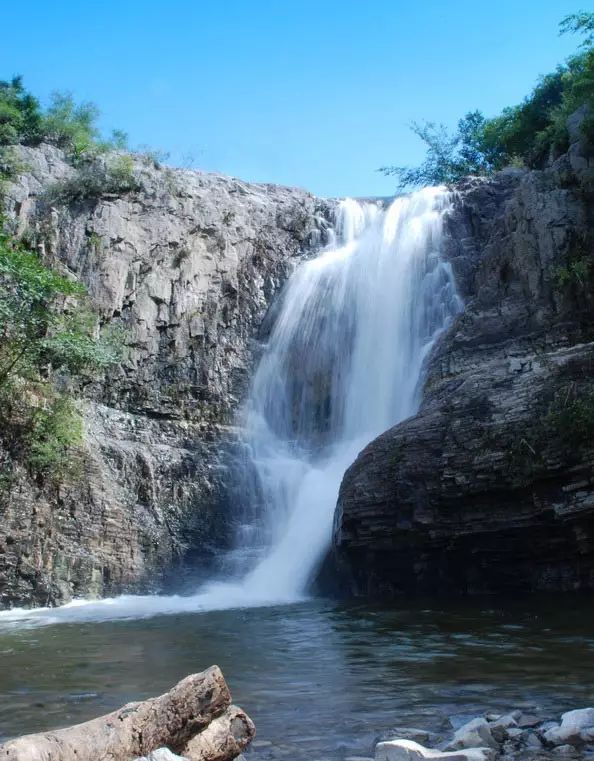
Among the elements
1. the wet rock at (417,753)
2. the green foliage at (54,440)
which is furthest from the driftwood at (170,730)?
the green foliage at (54,440)

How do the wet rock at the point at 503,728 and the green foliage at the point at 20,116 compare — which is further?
the green foliage at the point at 20,116

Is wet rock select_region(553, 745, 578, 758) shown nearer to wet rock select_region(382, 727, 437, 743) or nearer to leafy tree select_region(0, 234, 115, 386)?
wet rock select_region(382, 727, 437, 743)

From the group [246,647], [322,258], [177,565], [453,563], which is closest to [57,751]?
[246,647]

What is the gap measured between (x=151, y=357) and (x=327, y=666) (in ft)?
49.1

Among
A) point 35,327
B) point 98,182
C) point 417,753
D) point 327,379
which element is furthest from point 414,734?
point 98,182

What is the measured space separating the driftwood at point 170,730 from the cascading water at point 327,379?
10830 millimetres

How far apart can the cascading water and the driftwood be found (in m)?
10.8

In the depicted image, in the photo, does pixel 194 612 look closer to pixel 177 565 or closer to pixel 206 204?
pixel 177 565

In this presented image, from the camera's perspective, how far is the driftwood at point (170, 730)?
3900 mm

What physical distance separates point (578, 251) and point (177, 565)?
483 inches

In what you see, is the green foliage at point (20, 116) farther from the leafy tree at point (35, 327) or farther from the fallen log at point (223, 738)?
the fallen log at point (223, 738)

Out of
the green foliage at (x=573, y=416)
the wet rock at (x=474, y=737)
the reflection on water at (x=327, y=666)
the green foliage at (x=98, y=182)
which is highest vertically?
the green foliage at (x=98, y=182)

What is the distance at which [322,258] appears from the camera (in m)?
25.6

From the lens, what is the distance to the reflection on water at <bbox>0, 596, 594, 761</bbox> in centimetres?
566
